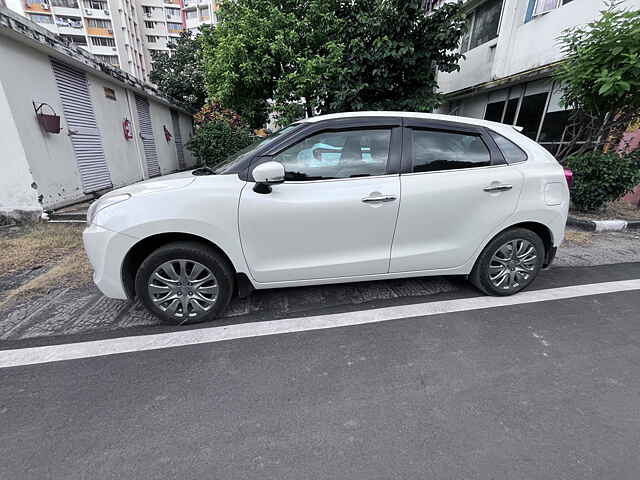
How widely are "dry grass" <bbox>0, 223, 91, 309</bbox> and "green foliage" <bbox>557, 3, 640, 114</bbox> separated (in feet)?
25.2

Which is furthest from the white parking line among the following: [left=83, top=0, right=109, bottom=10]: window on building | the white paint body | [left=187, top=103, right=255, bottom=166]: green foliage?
[left=83, top=0, right=109, bottom=10]: window on building

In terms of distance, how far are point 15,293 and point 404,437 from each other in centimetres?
392

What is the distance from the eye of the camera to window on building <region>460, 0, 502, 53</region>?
9405 millimetres

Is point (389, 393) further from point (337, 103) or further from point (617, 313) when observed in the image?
point (337, 103)

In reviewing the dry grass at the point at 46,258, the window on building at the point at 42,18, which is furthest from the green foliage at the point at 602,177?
the window on building at the point at 42,18

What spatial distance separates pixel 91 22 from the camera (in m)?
37.4

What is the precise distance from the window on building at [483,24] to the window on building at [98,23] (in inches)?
1790

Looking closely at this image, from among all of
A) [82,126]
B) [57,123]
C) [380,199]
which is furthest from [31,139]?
[380,199]

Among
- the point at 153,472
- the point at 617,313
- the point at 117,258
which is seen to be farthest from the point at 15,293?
the point at 617,313

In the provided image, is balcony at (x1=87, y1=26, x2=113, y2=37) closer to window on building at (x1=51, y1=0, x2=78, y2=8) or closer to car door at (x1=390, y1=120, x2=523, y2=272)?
window on building at (x1=51, y1=0, x2=78, y2=8)

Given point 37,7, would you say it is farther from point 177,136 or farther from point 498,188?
point 498,188

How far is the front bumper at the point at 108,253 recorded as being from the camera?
2291 millimetres

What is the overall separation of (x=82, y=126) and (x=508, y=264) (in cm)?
852

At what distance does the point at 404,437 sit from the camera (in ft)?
5.34
